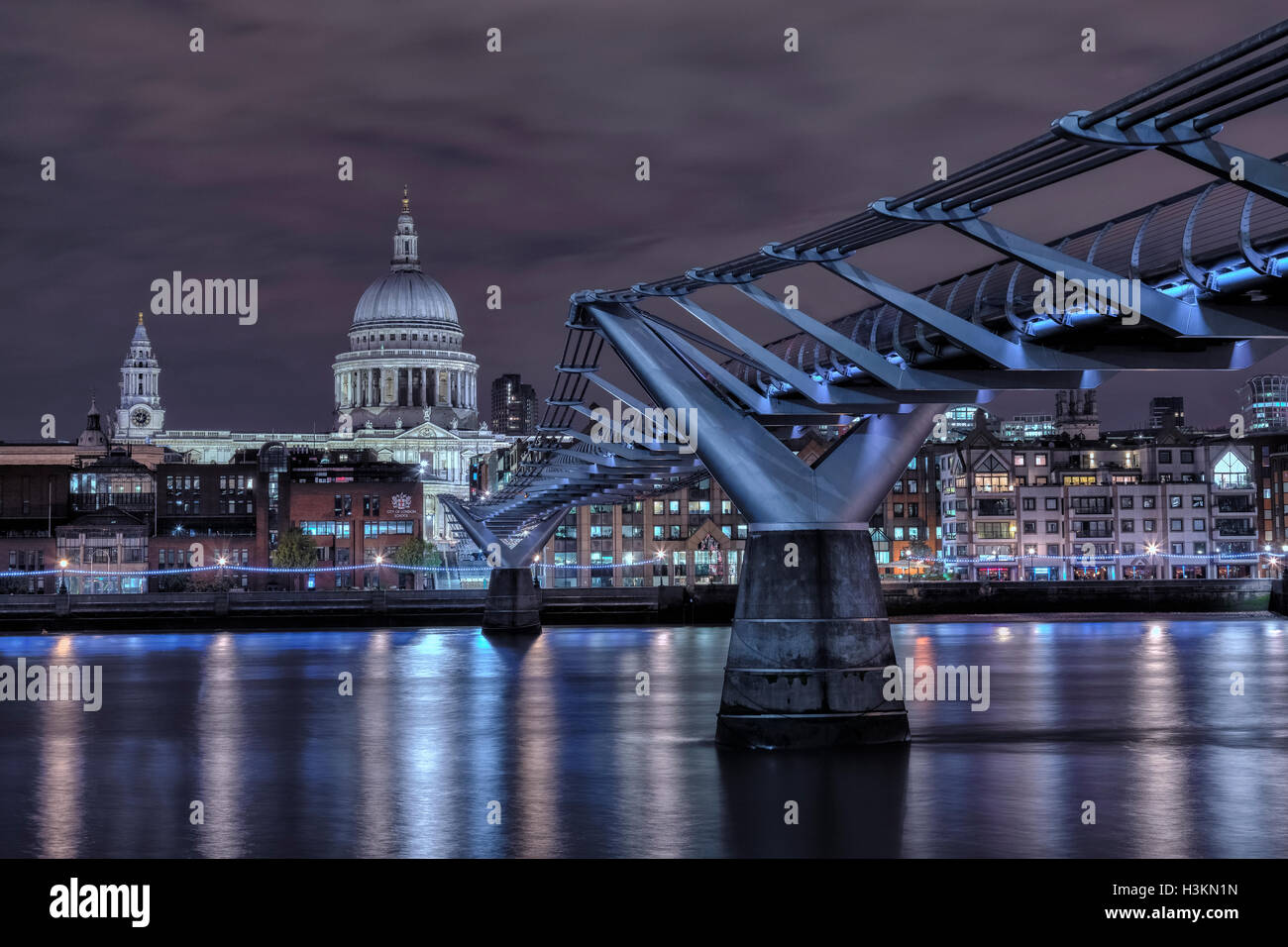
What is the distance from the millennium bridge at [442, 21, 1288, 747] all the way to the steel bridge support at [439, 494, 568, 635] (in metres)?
53.8

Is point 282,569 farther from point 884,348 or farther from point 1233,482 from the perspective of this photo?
point 884,348

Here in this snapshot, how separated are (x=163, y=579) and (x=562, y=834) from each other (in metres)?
121

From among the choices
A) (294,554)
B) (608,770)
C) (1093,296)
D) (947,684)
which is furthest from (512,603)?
(1093,296)

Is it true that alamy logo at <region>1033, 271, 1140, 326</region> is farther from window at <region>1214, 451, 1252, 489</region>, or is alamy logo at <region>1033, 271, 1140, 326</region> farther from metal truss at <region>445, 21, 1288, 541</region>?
window at <region>1214, 451, 1252, 489</region>

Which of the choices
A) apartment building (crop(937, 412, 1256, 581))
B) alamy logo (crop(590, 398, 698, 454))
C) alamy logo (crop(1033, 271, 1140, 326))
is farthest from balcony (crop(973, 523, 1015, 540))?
alamy logo (crop(1033, 271, 1140, 326))

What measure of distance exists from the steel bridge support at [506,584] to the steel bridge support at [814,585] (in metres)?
64.5

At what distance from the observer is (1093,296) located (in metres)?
23.7

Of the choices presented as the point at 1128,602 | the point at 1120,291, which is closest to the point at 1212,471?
the point at 1128,602

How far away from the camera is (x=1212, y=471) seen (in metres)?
144

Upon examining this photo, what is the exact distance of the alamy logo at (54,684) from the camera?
198ft

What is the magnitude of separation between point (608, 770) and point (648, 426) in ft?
33.2

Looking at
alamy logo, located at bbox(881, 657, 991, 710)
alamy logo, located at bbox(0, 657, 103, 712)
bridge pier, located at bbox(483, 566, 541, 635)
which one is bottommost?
alamy logo, located at bbox(881, 657, 991, 710)
